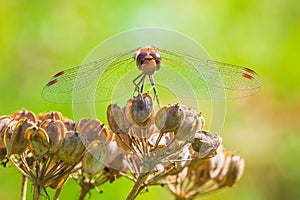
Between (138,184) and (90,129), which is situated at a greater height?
(90,129)

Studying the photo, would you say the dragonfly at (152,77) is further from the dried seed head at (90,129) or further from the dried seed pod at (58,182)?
the dried seed pod at (58,182)

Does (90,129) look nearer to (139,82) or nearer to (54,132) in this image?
(54,132)

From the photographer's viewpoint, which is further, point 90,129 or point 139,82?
point 139,82

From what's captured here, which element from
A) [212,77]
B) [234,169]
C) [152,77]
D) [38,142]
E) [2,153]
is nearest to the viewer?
[38,142]

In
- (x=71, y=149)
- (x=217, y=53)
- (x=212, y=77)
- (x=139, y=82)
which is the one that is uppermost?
(x=217, y=53)

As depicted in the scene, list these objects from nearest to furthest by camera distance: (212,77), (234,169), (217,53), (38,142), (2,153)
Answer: (38,142) < (2,153) < (212,77) < (234,169) < (217,53)

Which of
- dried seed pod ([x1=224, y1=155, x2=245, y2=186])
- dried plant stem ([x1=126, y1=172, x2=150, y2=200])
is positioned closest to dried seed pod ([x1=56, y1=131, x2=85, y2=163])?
dried plant stem ([x1=126, y1=172, x2=150, y2=200])

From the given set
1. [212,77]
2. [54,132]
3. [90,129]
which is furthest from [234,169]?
[54,132]
